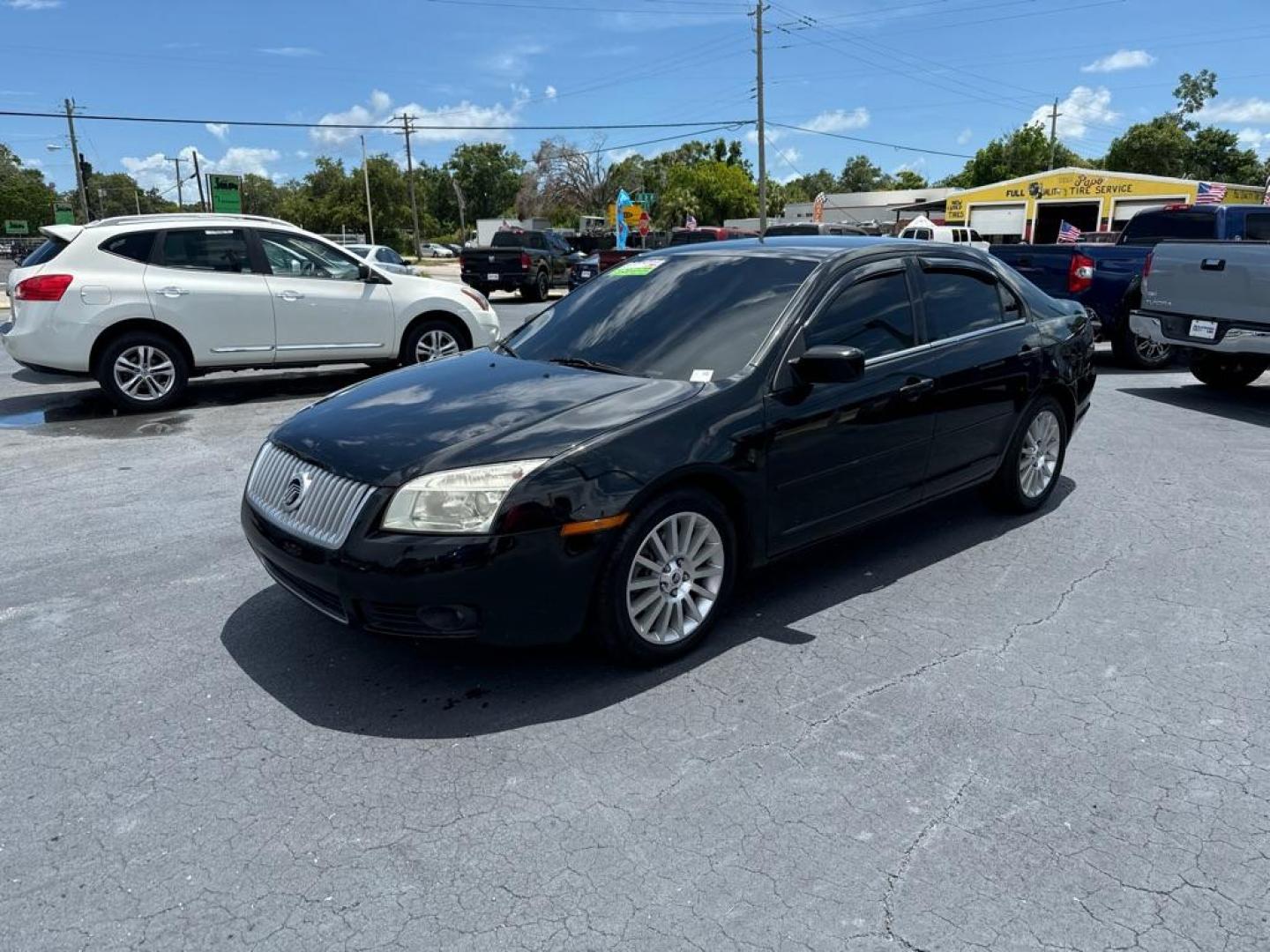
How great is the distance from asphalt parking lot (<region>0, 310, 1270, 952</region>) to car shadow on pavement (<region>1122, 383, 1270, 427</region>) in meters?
4.66

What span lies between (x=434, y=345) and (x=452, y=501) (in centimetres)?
753

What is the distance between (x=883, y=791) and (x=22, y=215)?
385 feet

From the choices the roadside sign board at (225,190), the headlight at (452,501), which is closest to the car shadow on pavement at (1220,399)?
the headlight at (452,501)

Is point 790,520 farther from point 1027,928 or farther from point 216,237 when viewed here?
point 216,237

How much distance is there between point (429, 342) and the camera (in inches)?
412

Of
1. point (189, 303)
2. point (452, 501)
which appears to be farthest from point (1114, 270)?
point (452, 501)

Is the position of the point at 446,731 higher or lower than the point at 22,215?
lower

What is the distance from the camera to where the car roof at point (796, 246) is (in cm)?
467

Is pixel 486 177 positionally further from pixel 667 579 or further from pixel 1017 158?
pixel 667 579

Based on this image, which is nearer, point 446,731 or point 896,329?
point 446,731

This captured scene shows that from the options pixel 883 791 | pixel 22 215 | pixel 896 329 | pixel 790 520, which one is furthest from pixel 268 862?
pixel 22 215

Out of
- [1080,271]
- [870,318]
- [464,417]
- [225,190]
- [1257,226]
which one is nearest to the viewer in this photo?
[464,417]

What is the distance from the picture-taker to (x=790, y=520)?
4148mm

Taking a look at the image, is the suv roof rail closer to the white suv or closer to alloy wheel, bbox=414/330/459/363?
the white suv
